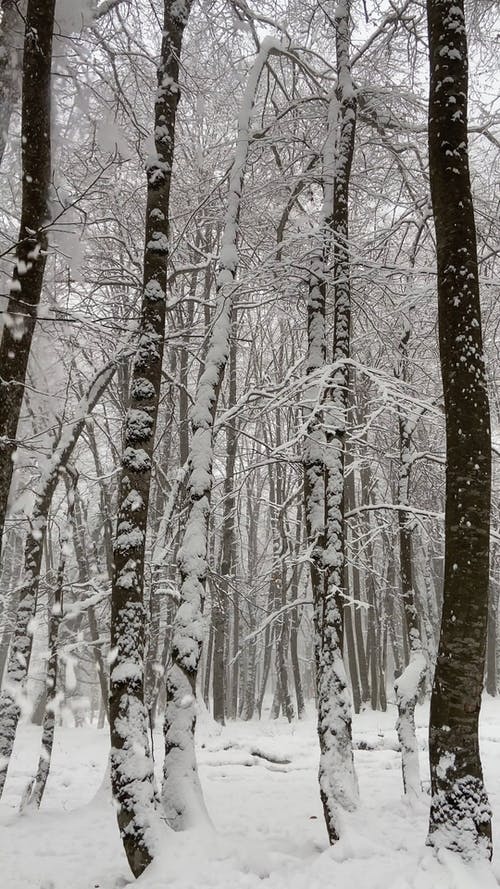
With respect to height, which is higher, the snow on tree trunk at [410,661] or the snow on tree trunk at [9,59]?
the snow on tree trunk at [9,59]

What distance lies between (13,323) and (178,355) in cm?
1159

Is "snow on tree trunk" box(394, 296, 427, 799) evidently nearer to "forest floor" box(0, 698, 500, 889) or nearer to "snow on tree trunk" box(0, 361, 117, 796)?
"forest floor" box(0, 698, 500, 889)

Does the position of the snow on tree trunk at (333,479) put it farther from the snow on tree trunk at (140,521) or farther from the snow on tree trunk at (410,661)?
the snow on tree trunk at (140,521)

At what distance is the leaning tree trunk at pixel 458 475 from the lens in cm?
357

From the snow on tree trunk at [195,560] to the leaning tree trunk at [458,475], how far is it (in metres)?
2.17

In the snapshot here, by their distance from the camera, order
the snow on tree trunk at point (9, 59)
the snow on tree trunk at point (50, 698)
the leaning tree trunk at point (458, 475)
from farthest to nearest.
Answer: the snow on tree trunk at point (50, 698)
the snow on tree trunk at point (9, 59)
the leaning tree trunk at point (458, 475)

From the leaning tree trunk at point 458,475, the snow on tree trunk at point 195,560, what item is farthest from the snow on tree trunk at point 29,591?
the leaning tree trunk at point 458,475

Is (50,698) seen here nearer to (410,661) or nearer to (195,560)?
(195,560)

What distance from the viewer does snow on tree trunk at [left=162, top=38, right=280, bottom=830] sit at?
16.1 ft

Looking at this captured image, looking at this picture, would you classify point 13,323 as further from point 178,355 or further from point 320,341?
point 178,355

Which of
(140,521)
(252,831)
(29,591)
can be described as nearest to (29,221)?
(140,521)

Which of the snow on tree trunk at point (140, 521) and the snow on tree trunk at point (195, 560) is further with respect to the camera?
the snow on tree trunk at point (195, 560)

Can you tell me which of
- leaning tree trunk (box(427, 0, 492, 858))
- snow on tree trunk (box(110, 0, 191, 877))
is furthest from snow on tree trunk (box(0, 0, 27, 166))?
leaning tree trunk (box(427, 0, 492, 858))

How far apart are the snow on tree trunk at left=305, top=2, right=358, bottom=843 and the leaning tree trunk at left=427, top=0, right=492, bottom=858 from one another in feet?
3.60
